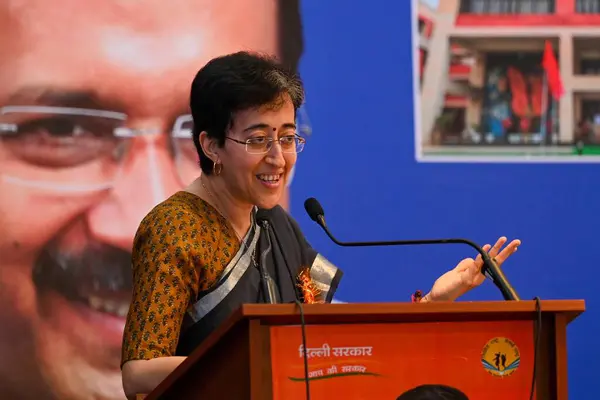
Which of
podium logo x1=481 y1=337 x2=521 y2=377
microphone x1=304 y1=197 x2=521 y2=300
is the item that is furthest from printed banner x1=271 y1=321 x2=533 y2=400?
microphone x1=304 y1=197 x2=521 y2=300

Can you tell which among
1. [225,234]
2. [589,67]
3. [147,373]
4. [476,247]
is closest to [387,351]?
[476,247]

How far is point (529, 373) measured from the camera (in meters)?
1.57

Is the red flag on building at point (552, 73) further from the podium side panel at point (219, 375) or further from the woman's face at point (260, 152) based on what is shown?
the podium side panel at point (219, 375)

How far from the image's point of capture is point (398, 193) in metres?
3.00

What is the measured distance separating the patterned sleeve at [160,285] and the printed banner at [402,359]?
430mm

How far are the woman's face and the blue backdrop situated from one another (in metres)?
0.87

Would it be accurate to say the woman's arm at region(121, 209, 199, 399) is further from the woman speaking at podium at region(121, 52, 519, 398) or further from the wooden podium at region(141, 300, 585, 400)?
the wooden podium at region(141, 300, 585, 400)

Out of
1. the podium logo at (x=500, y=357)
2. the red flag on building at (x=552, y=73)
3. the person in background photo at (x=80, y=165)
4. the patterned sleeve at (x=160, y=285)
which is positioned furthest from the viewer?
the red flag on building at (x=552, y=73)

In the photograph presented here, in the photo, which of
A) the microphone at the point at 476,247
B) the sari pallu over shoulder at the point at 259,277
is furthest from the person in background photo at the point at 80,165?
the microphone at the point at 476,247

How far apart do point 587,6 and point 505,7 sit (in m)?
0.28

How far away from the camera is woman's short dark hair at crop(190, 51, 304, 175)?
201cm

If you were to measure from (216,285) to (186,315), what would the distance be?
85 mm

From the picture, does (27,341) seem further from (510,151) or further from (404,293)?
(510,151)

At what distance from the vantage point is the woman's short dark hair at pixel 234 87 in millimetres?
2006
